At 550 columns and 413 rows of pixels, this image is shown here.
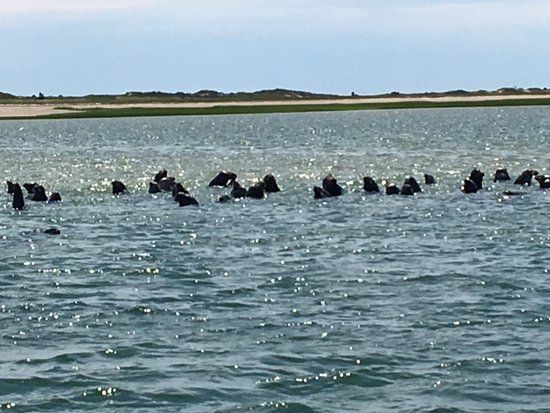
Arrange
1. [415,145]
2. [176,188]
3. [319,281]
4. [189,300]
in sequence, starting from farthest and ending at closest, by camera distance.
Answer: [415,145] → [176,188] → [319,281] → [189,300]

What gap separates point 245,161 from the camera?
76.0 m

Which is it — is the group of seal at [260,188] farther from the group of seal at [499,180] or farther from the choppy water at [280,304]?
the choppy water at [280,304]

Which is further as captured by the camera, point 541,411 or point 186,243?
point 186,243

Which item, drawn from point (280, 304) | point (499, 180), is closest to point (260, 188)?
point (499, 180)

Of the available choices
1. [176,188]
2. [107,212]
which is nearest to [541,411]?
[107,212]

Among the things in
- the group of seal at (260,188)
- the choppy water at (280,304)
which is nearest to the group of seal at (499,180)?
the group of seal at (260,188)

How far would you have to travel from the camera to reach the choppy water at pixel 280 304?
1867cm

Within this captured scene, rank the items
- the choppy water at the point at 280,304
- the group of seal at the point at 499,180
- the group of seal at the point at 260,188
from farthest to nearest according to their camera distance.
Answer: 1. the group of seal at the point at 499,180
2. the group of seal at the point at 260,188
3. the choppy water at the point at 280,304

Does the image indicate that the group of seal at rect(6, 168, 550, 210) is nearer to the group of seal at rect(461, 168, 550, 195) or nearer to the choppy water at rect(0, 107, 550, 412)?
the group of seal at rect(461, 168, 550, 195)

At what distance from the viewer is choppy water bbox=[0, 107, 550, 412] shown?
18672 mm

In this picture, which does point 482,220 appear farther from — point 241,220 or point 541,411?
point 541,411

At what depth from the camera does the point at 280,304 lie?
25016mm

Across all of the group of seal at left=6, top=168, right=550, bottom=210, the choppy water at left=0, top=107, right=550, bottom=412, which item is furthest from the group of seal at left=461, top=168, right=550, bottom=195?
the choppy water at left=0, top=107, right=550, bottom=412

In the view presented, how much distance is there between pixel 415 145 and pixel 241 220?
2147 inches
